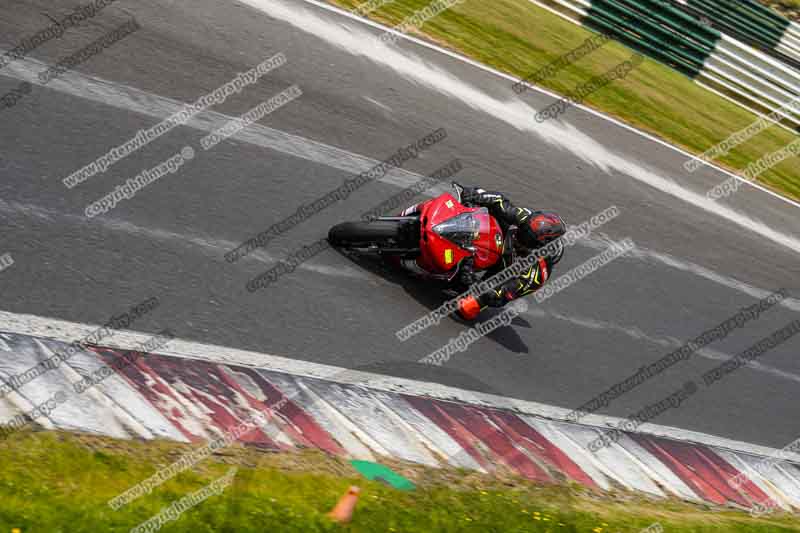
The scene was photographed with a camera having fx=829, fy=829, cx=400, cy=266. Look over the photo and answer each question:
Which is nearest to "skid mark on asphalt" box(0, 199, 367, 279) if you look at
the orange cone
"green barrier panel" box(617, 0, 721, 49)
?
the orange cone

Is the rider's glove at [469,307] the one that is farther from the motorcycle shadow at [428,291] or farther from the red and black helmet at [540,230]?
the red and black helmet at [540,230]

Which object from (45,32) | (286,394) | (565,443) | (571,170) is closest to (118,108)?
(45,32)

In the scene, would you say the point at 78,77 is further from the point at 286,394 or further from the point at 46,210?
the point at 286,394

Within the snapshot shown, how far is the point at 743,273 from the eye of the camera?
530 inches

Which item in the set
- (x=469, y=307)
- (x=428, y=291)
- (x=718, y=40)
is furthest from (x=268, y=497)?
(x=718, y=40)

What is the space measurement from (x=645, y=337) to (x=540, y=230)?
2.87 metres

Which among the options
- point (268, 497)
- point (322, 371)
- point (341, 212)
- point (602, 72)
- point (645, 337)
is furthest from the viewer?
point (602, 72)

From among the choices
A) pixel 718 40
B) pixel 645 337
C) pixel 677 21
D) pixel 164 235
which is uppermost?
pixel 677 21

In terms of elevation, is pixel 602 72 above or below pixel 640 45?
below

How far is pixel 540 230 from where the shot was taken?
8.99 meters

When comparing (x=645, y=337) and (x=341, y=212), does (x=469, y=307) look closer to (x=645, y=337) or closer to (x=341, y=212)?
(x=341, y=212)

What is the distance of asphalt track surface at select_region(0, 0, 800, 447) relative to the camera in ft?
25.0

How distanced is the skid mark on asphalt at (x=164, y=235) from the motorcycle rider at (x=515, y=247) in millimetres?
1154

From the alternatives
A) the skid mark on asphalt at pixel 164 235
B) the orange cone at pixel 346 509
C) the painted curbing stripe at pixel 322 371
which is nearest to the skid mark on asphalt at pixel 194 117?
the skid mark on asphalt at pixel 164 235
